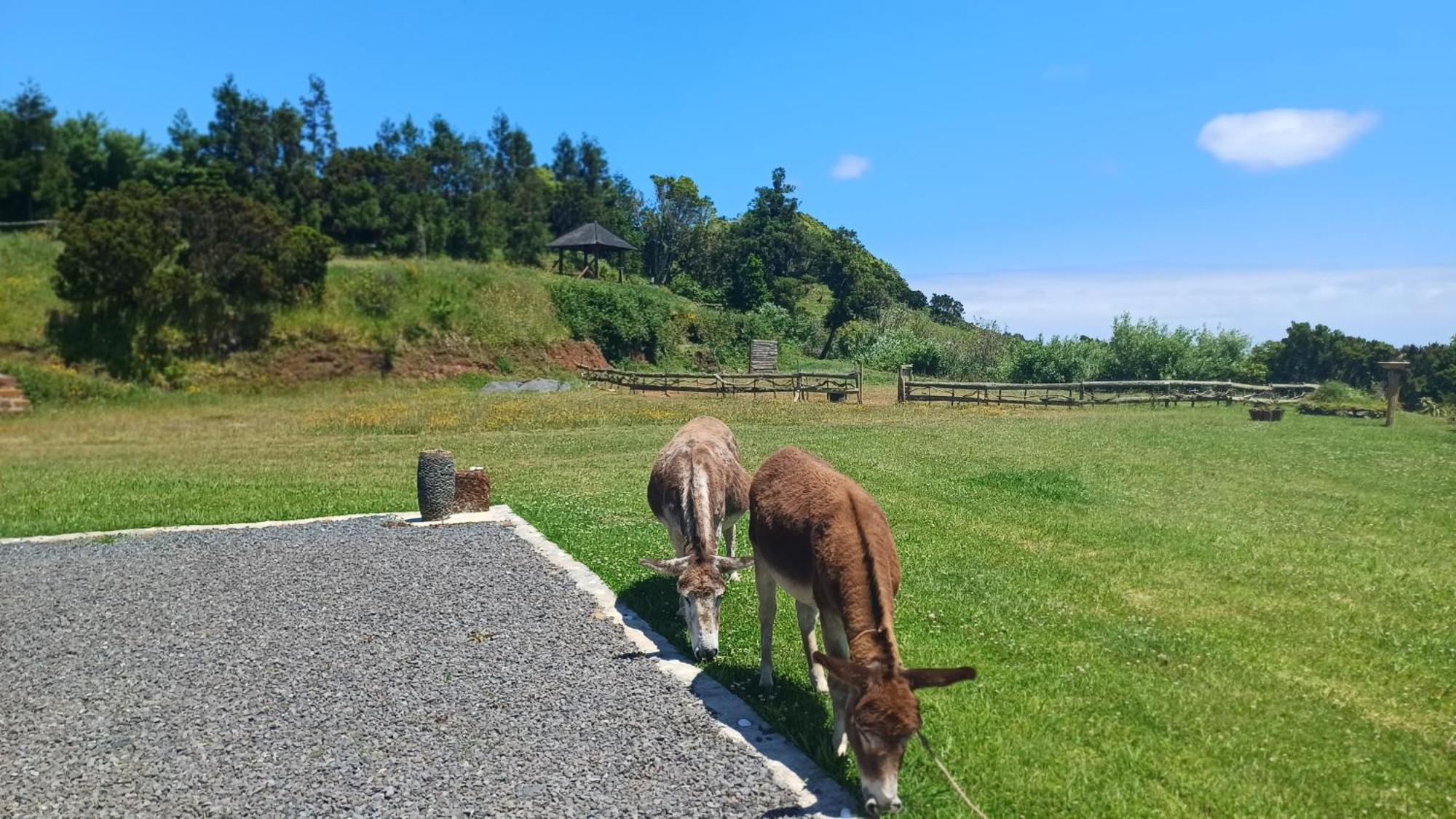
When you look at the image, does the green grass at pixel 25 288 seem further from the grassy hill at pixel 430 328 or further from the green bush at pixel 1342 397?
the green bush at pixel 1342 397

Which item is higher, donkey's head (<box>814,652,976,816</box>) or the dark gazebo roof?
the dark gazebo roof

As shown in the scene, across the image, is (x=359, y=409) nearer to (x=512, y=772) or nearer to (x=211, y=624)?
(x=211, y=624)

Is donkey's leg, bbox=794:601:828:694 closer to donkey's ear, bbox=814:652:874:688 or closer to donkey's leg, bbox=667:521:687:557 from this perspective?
donkey's leg, bbox=667:521:687:557

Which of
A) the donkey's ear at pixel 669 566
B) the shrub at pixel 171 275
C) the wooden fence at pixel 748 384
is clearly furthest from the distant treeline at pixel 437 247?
the donkey's ear at pixel 669 566

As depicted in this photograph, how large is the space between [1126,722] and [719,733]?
117 inches

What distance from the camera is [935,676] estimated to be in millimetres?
4516

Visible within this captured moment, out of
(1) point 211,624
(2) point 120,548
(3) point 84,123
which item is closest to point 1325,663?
(1) point 211,624

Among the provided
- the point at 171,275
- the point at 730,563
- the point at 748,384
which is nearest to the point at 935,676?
the point at 730,563

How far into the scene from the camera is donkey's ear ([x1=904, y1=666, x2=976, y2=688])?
441 cm

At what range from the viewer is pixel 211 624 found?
877 centimetres

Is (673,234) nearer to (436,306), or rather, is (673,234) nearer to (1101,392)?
(436,306)

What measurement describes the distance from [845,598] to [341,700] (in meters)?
4.19

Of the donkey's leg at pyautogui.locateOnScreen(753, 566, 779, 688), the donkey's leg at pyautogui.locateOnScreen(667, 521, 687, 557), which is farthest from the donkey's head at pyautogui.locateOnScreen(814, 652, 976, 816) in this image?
the donkey's leg at pyautogui.locateOnScreen(667, 521, 687, 557)

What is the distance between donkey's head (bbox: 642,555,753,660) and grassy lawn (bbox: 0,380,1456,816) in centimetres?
34
